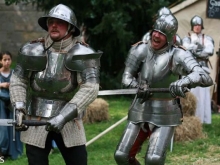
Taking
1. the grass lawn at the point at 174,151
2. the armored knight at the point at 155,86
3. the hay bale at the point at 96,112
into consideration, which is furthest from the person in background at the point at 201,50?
the armored knight at the point at 155,86

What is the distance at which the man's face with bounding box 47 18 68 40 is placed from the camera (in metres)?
4.90

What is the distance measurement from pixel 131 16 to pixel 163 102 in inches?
342

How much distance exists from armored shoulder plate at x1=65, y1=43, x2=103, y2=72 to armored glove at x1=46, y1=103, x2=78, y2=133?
31cm

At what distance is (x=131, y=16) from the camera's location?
14.3 m

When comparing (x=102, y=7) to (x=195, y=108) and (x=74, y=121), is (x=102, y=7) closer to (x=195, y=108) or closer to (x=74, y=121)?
(x=195, y=108)

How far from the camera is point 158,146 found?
5668 mm

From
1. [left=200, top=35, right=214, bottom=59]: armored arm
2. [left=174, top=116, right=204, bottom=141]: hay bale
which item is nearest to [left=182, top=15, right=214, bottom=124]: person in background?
[left=200, top=35, right=214, bottom=59]: armored arm

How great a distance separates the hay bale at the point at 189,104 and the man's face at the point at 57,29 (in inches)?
170

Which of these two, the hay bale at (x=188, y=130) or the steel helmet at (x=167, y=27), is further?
the hay bale at (x=188, y=130)

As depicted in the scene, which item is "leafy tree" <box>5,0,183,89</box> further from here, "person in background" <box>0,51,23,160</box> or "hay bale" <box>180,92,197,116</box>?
"person in background" <box>0,51,23,160</box>

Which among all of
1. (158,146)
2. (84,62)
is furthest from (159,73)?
(84,62)

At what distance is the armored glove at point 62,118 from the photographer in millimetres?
4617

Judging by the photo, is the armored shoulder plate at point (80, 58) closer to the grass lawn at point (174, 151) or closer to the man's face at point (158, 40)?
the man's face at point (158, 40)

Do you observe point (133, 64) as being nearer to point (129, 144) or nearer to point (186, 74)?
point (186, 74)
